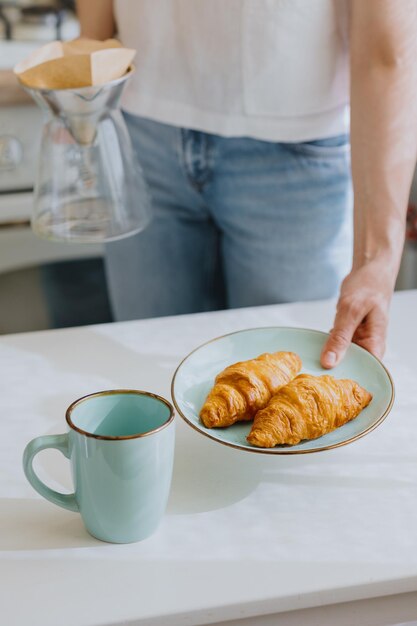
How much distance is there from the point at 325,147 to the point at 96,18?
1.24ft

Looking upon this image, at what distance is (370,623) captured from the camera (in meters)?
0.58

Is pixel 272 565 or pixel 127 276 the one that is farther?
pixel 127 276

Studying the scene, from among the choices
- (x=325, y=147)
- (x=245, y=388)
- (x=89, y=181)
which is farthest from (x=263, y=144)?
(x=245, y=388)

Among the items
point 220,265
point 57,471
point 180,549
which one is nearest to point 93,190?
point 220,265

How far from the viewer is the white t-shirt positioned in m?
1.00

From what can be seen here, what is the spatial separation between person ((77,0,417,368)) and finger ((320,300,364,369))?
0.11ft

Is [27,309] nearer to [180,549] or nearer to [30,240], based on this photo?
[30,240]

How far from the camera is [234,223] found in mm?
1111

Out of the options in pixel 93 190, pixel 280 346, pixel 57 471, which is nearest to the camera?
pixel 57 471

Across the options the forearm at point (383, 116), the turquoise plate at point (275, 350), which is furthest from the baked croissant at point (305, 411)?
the forearm at point (383, 116)

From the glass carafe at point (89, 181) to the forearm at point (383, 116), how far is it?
261 millimetres

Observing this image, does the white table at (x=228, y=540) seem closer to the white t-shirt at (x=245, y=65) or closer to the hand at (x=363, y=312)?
the hand at (x=363, y=312)

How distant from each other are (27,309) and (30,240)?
0.54 feet

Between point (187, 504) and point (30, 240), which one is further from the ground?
point (187, 504)
